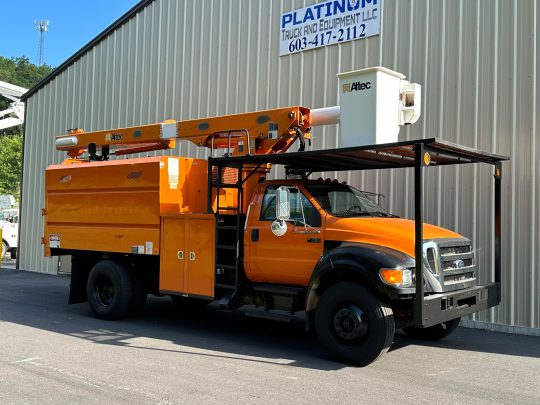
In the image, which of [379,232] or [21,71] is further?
[21,71]

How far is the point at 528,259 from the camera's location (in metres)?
8.77

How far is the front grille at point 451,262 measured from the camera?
664 cm

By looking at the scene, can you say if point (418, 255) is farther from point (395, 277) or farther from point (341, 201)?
point (341, 201)

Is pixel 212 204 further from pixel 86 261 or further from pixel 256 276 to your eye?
pixel 86 261

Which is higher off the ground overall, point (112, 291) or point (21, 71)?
point (21, 71)

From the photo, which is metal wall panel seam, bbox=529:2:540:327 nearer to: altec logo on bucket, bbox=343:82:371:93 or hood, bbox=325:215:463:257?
hood, bbox=325:215:463:257

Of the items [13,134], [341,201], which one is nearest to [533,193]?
[341,201]

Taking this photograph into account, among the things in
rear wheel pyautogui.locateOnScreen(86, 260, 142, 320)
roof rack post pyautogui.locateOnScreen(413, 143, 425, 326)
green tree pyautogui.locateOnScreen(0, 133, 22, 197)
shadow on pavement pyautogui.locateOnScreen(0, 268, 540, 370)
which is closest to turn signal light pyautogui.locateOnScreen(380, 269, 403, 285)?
roof rack post pyautogui.locateOnScreen(413, 143, 425, 326)

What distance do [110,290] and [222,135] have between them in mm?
3214

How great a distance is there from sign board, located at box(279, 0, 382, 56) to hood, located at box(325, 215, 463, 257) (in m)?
5.02

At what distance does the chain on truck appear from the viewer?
6.49 meters

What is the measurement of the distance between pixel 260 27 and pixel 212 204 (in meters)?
5.79

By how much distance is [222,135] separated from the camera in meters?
9.24

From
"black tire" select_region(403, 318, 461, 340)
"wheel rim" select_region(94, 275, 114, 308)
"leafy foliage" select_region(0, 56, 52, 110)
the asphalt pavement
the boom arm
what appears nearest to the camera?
the asphalt pavement
